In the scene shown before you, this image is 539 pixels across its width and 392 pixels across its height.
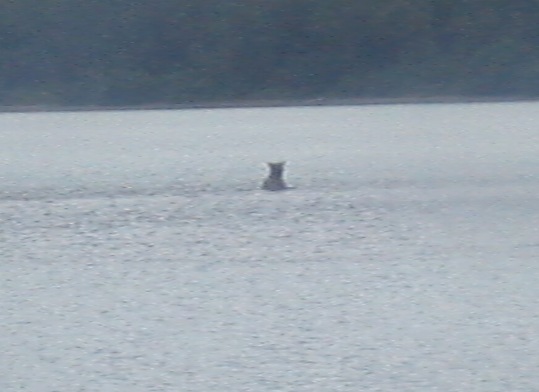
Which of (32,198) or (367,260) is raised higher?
(32,198)

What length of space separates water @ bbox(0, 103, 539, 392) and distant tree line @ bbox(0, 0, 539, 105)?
27.3ft

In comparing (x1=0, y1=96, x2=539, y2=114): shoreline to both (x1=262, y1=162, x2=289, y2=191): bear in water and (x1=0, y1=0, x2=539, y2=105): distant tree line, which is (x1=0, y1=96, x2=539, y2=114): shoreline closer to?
(x1=0, y1=0, x2=539, y2=105): distant tree line

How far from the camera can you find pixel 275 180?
9289mm

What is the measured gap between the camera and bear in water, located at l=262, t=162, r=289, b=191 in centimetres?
921

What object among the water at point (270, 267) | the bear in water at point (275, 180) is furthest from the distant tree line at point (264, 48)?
the bear in water at point (275, 180)

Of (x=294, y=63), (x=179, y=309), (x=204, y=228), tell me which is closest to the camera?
(x=179, y=309)

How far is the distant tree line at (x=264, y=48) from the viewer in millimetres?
20469

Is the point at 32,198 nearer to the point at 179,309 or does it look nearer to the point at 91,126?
the point at 179,309

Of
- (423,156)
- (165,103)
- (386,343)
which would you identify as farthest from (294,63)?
(386,343)

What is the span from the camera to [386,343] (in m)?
5.32

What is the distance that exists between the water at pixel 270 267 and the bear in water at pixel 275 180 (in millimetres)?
157

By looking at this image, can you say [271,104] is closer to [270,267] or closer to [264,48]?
[264,48]

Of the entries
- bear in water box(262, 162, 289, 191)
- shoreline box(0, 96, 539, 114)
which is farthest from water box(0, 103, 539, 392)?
shoreline box(0, 96, 539, 114)

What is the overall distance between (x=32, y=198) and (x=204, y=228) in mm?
1965
